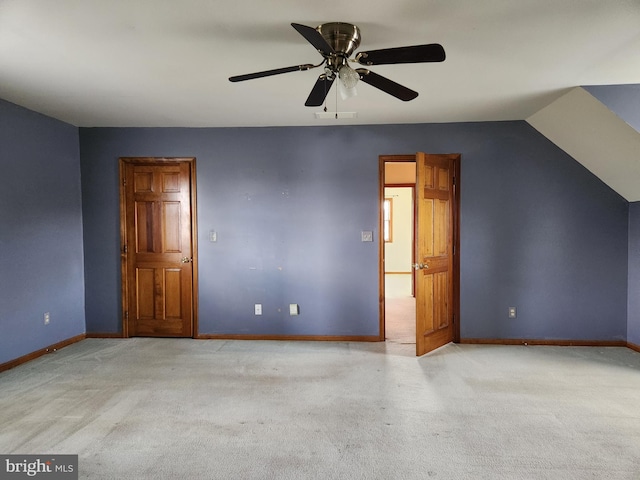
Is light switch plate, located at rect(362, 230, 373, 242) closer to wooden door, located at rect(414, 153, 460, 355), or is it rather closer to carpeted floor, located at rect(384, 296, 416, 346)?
wooden door, located at rect(414, 153, 460, 355)

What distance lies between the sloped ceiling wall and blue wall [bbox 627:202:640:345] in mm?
183

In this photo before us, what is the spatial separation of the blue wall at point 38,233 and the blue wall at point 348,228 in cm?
20

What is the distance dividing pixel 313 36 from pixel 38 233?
11.9 ft

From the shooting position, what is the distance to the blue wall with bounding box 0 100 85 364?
11.5 feet

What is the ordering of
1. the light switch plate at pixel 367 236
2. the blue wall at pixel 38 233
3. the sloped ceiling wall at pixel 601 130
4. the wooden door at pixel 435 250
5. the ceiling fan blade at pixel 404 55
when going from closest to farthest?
the ceiling fan blade at pixel 404 55
the sloped ceiling wall at pixel 601 130
the blue wall at pixel 38 233
the wooden door at pixel 435 250
the light switch plate at pixel 367 236

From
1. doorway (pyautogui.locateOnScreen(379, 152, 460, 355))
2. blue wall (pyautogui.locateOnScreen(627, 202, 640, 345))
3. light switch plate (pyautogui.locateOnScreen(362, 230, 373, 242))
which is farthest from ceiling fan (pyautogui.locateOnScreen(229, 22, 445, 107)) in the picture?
blue wall (pyautogui.locateOnScreen(627, 202, 640, 345))

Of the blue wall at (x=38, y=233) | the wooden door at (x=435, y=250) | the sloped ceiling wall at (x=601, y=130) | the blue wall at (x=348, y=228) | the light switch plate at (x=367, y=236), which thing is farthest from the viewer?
the light switch plate at (x=367, y=236)

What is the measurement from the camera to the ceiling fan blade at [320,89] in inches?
89.0

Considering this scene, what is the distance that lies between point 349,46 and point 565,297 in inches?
142

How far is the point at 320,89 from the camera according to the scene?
2346 millimetres

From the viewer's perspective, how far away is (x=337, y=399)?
283 centimetres

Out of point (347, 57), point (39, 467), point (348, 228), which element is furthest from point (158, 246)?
point (347, 57)

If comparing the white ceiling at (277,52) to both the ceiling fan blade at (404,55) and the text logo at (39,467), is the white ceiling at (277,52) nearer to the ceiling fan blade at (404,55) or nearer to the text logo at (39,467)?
the ceiling fan blade at (404,55)

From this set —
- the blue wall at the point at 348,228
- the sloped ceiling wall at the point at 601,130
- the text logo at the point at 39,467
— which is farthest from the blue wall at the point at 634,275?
the text logo at the point at 39,467
